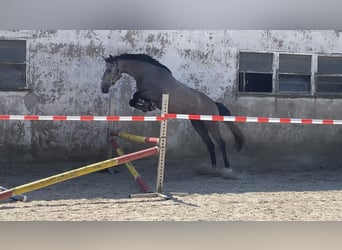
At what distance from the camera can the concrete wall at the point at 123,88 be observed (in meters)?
8.45

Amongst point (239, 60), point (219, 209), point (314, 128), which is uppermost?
point (239, 60)

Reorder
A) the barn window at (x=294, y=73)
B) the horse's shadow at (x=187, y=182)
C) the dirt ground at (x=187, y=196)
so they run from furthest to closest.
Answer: the barn window at (x=294, y=73) → the horse's shadow at (x=187, y=182) → the dirt ground at (x=187, y=196)

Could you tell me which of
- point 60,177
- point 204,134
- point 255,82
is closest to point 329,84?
point 255,82

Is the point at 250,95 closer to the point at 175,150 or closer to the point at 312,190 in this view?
the point at 175,150

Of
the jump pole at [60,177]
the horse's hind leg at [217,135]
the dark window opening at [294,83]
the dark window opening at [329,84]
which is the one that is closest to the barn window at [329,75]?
the dark window opening at [329,84]

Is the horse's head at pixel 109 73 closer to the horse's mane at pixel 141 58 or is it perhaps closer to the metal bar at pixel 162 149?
the horse's mane at pixel 141 58

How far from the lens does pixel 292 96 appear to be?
902 centimetres

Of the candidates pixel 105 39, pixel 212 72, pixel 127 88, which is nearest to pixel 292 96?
pixel 212 72

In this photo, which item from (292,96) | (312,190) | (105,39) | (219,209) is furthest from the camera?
(292,96)

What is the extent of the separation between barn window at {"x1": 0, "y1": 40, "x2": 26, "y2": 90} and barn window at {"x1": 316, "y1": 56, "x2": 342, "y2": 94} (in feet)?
18.6

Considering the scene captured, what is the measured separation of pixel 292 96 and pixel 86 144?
4098 mm

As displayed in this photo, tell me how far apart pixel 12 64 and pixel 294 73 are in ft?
17.7

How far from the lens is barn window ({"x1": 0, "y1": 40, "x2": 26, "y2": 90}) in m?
8.42

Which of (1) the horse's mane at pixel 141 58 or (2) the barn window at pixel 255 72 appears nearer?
(1) the horse's mane at pixel 141 58
